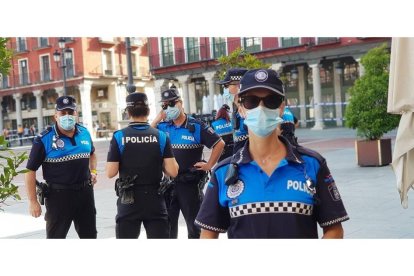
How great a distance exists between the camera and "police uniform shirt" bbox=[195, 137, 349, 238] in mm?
2561

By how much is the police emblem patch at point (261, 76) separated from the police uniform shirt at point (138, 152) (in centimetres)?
230

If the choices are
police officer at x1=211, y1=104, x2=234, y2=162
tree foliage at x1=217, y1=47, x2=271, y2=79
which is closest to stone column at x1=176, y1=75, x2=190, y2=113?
tree foliage at x1=217, y1=47, x2=271, y2=79

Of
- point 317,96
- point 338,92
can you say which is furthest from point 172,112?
point 338,92

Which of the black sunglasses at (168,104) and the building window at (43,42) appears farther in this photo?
the building window at (43,42)

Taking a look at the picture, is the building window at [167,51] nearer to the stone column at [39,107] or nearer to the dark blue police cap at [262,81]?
the stone column at [39,107]

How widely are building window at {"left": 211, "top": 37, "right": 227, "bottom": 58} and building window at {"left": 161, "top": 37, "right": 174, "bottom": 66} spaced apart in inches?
152

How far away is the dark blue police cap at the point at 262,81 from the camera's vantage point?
2.65 meters

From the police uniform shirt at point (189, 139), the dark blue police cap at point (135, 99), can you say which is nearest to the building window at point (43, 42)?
the police uniform shirt at point (189, 139)

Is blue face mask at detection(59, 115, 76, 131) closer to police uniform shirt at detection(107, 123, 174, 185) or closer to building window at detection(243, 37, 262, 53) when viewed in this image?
police uniform shirt at detection(107, 123, 174, 185)

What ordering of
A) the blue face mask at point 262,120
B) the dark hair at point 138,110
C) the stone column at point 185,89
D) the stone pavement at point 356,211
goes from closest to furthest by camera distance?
the blue face mask at point 262,120, the dark hair at point 138,110, the stone pavement at point 356,211, the stone column at point 185,89
